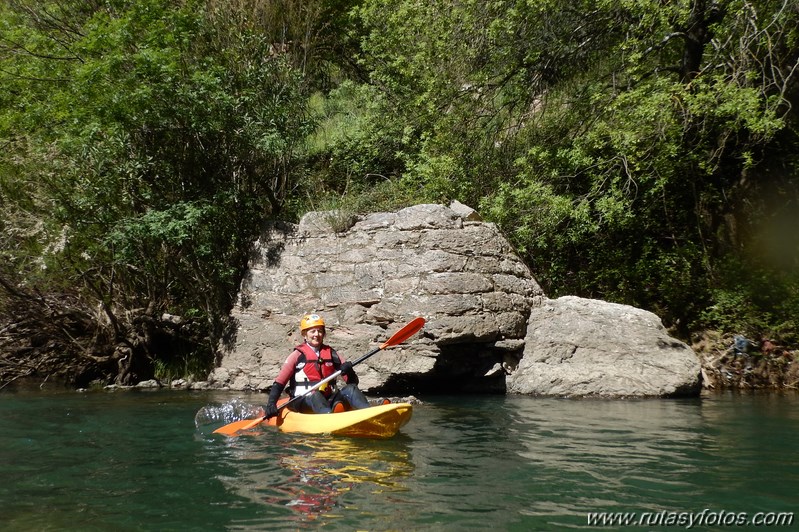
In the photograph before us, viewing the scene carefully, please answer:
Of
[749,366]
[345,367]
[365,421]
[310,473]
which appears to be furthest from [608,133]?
[310,473]

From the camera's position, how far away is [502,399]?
29.9ft

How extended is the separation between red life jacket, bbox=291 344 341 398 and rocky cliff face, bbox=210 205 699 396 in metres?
2.33

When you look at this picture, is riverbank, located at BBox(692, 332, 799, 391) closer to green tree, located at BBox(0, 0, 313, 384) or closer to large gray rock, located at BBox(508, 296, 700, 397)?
large gray rock, located at BBox(508, 296, 700, 397)

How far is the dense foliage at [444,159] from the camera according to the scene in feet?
33.6

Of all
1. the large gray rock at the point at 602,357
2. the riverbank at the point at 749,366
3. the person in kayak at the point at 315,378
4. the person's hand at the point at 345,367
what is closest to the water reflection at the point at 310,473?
the person in kayak at the point at 315,378

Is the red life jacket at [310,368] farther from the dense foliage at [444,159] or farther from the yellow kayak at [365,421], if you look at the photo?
the dense foliage at [444,159]

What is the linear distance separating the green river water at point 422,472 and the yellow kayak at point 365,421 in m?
0.12

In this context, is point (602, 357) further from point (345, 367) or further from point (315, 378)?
point (315, 378)

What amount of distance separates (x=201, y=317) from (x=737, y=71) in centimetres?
840

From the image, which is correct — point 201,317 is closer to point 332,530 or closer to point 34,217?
point 34,217

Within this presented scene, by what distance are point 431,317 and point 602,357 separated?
2.20 meters

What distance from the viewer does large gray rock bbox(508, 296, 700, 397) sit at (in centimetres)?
909

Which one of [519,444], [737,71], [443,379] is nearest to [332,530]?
[519,444]

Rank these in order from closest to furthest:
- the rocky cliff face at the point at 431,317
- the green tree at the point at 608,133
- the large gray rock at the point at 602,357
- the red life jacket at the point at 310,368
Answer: the red life jacket at the point at 310,368 < the large gray rock at the point at 602,357 < the rocky cliff face at the point at 431,317 < the green tree at the point at 608,133
